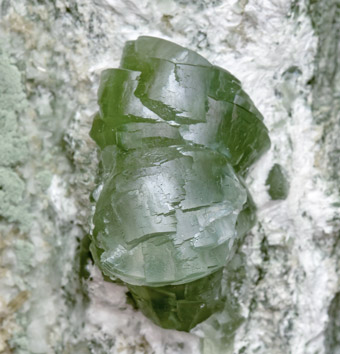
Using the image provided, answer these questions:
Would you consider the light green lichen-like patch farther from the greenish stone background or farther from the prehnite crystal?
the prehnite crystal

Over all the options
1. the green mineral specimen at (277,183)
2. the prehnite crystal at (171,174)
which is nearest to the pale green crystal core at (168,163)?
the prehnite crystal at (171,174)

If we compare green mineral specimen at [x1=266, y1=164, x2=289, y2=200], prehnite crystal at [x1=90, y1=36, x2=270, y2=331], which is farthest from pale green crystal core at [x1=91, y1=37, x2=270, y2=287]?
green mineral specimen at [x1=266, y1=164, x2=289, y2=200]

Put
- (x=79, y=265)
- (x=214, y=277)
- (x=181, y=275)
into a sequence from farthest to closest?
(x=79, y=265), (x=214, y=277), (x=181, y=275)

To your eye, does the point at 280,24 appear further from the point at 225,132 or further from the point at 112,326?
the point at 112,326

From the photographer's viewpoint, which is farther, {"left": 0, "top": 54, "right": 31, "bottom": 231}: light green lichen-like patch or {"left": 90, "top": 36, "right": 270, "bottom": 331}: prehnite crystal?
{"left": 0, "top": 54, "right": 31, "bottom": 231}: light green lichen-like patch

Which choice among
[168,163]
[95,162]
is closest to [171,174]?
[168,163]

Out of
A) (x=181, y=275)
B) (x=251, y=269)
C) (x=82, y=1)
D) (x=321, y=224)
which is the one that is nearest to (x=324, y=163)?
(x=321, y=224)
